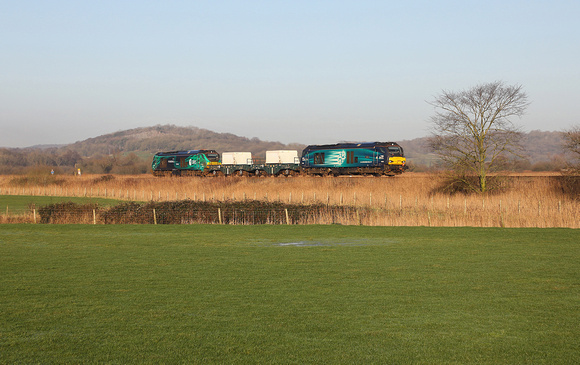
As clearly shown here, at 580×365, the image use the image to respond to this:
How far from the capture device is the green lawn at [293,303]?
26.0 feet

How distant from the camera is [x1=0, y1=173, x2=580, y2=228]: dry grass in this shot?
29266mm

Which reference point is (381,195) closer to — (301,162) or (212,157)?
(301,162)

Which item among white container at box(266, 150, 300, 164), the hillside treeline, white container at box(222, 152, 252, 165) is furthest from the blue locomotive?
the hillside treeline

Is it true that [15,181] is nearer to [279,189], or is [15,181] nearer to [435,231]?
[279,189]

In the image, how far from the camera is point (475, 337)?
854 centimetres

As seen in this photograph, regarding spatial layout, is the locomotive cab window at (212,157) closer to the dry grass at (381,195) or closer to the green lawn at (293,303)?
the dry grass at (381,195)

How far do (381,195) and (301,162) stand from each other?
16.7 m

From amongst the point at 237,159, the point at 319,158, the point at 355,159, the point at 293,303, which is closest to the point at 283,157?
the point at 237,159

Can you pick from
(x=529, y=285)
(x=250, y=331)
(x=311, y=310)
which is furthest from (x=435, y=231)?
(x=250, y=331)

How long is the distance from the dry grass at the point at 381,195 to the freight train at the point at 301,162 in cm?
273

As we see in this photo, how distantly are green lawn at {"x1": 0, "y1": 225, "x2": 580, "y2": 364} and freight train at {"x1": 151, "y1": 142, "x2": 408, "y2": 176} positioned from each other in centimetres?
3254

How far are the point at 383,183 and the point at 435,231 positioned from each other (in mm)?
23231

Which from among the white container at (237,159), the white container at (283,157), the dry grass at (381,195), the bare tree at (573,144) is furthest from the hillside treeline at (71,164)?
the bare tree at (573,144)

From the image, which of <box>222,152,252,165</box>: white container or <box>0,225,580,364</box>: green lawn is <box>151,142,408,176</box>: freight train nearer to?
<box>222,152,252,165</box>: white container
